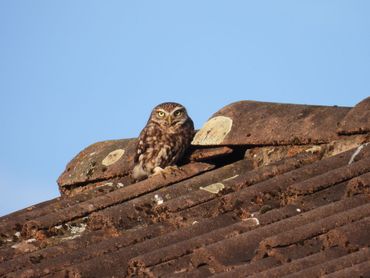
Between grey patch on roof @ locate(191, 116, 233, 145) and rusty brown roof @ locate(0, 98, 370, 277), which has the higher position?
grey patch on roof @ locate(191, 116, 233, 145)

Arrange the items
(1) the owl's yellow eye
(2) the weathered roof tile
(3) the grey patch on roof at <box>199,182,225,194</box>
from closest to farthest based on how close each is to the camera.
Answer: (3) the grey patch on roof at <box>199,182,225,194</box> → (2) the weathered roof tile → (1) the owl's yellow eye

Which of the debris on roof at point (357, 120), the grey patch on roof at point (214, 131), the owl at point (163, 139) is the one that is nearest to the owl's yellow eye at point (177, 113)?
the owl at point (163, 139)

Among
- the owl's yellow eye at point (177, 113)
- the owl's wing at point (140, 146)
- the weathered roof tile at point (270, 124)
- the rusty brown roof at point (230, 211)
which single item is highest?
the owl's yellow eye at point (177, 113)

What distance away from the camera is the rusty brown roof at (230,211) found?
4434mm

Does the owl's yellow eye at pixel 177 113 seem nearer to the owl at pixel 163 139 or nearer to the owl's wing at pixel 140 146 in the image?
the owl at pixel 163 139

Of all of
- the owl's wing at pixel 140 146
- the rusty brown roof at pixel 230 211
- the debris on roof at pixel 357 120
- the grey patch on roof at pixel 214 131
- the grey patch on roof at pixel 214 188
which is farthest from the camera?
the owl's wing at pixel 140 146

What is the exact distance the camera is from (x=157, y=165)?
28.7 ft

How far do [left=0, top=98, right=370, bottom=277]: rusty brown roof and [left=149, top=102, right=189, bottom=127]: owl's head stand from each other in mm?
1223

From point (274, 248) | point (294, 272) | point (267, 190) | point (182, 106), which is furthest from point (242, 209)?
point (182, 106)

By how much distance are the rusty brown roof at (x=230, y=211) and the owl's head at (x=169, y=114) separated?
122cm

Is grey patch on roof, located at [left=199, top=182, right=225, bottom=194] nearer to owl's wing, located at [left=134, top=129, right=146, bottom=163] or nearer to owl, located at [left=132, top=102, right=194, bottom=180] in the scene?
owl, located at [left=132, top=102, right=194, bottom=180]

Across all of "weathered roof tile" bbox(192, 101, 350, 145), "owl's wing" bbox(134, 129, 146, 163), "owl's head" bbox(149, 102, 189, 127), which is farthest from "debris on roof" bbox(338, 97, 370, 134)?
"owl's head" bbox(149, 102, 189, 127)

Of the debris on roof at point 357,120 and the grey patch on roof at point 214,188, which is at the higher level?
the debris on roof at point 357,120

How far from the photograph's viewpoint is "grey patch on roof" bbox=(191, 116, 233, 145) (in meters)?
7.46
